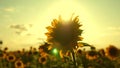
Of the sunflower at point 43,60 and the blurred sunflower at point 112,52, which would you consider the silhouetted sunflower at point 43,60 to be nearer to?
the sunflower at point 43,60

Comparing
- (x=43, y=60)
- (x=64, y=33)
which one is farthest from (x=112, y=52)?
(x=64, y=33)

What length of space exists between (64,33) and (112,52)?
4.41 m

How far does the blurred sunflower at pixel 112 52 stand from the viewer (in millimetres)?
8617

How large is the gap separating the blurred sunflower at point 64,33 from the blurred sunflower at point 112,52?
367 cm

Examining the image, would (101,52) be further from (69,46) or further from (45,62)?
(69,46)

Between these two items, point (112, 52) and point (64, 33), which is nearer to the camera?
point (64, 33)

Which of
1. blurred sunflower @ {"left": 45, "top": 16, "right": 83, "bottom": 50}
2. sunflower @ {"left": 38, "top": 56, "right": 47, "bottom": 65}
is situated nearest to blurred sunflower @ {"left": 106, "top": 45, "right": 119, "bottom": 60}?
sunflower @ {"left": 38, "top": 56, "right": 47, "bottom": 65}

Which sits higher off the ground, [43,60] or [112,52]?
[43,60]

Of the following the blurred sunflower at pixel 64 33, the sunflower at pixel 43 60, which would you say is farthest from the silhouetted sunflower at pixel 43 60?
the blurred sunflower at pixel 64 33

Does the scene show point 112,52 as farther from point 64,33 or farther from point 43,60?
point 64,33

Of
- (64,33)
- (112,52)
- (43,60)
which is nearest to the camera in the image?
(64,33)

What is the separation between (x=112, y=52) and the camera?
8773 mm

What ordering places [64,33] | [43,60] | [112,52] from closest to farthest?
[64,33] < [112,52] < [43,60]

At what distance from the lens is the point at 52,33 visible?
203 inches
